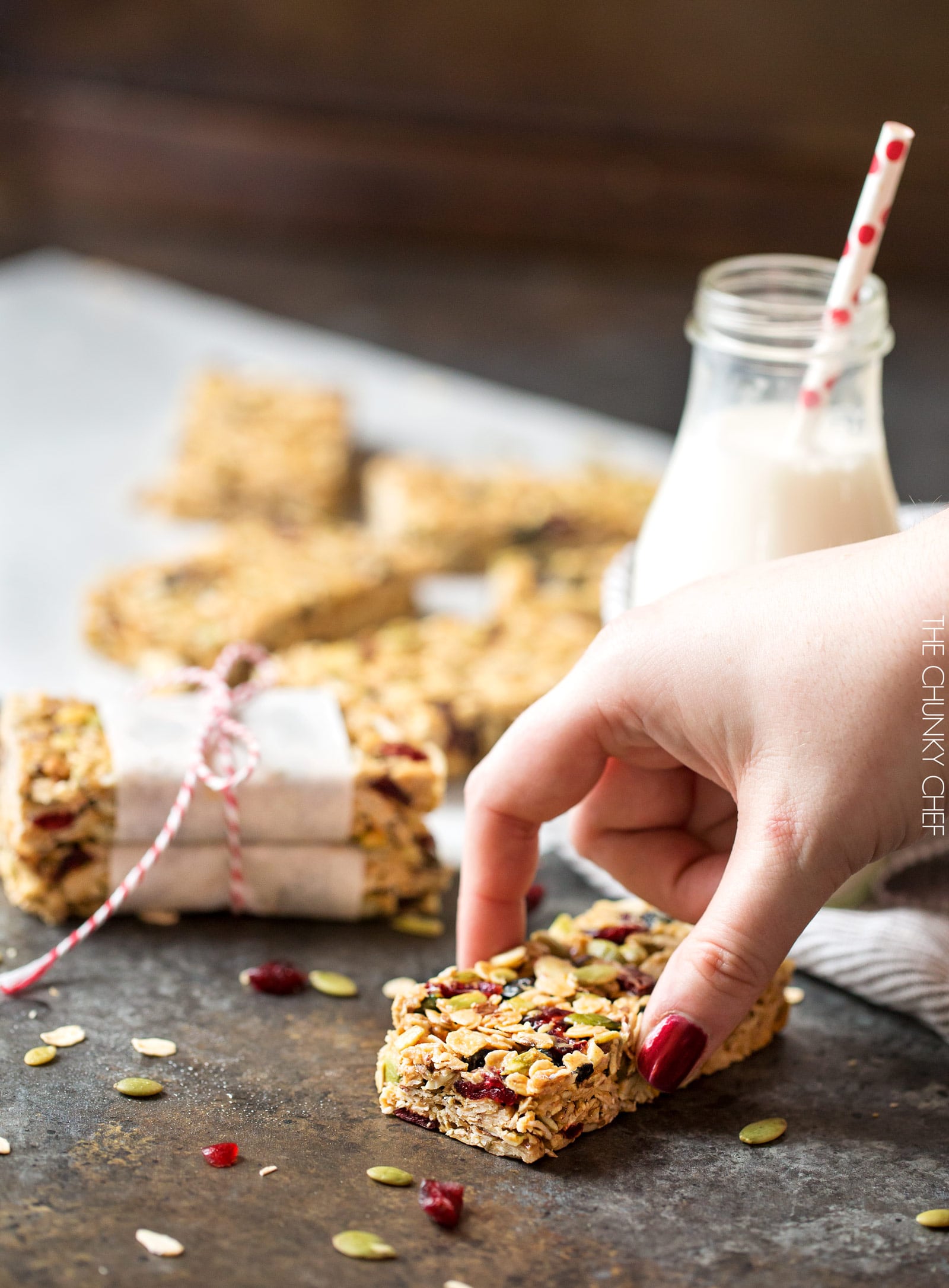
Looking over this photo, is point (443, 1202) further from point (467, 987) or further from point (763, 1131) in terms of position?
point (763, 1131)

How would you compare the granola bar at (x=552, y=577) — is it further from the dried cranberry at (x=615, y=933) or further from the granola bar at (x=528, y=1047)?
the granola bar at (x=528, y=1047)

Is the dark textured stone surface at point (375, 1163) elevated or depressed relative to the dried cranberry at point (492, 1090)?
depressed

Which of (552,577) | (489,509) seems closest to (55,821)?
(552,577)

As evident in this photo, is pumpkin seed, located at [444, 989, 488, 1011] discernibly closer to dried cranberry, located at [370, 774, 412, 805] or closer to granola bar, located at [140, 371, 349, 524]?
dried cranberry, located at [370, 774, 412, 805]

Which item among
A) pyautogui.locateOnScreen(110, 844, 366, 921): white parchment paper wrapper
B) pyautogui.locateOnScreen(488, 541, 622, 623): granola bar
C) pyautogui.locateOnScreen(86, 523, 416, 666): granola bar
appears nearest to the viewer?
pyautogui.locateOnScreen(110, 844, 366, 921): white parchment paper wrapper

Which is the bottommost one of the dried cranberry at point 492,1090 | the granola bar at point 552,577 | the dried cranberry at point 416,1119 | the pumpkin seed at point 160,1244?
the pumpkin seed at point 160,1244

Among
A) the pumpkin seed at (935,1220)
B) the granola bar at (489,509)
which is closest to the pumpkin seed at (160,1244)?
the pumpkin seed at (935,1220)

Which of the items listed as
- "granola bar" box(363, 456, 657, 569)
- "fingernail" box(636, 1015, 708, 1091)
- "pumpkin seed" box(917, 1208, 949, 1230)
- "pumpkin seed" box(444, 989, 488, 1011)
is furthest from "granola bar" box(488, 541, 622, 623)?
"pumpkin seed" box(917, 1208, 949, 1230)
